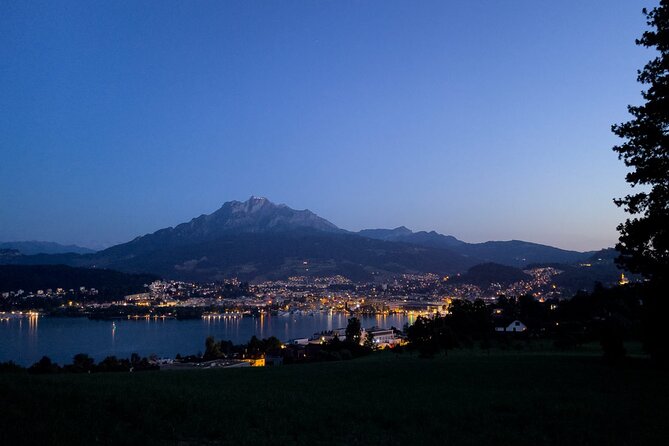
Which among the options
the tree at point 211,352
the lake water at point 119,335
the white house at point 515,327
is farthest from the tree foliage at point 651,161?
the lake water at point 119,335

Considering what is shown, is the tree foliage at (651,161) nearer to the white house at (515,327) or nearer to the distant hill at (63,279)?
the white house at (515,327)

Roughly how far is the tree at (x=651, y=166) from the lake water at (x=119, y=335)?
56.0 m

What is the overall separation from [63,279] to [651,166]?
17639 centimetres

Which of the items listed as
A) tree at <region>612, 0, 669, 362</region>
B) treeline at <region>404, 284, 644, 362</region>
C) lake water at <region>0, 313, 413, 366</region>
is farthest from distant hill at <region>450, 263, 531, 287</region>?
tree at <region>612, 0, 669, 362</region>

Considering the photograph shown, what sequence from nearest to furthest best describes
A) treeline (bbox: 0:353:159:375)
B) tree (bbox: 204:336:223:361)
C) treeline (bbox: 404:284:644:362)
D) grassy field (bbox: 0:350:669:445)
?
grassy field (bbox: 0:350:669:445), treeline (bbox: 0:353:159:375), treeline (bbox: 404:284:644:362), tree (bbox: 204:336:223:361)

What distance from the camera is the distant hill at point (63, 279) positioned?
14750cm

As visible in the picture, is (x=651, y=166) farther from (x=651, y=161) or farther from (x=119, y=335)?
(x=119, y=335)

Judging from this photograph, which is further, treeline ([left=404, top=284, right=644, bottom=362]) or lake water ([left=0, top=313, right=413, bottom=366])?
lake water ([left=0, top=313, right=413, bottom=366])

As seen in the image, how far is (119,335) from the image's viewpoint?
87.1 metres

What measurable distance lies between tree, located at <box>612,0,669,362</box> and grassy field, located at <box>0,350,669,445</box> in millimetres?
3359

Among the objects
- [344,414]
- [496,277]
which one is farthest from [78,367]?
[496,277]

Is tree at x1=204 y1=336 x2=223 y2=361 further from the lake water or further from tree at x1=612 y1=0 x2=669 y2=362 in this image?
tree at x1=612 y1=0 x2=669 y2=362

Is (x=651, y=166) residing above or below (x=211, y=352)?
above

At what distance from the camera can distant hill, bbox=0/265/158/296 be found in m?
148
